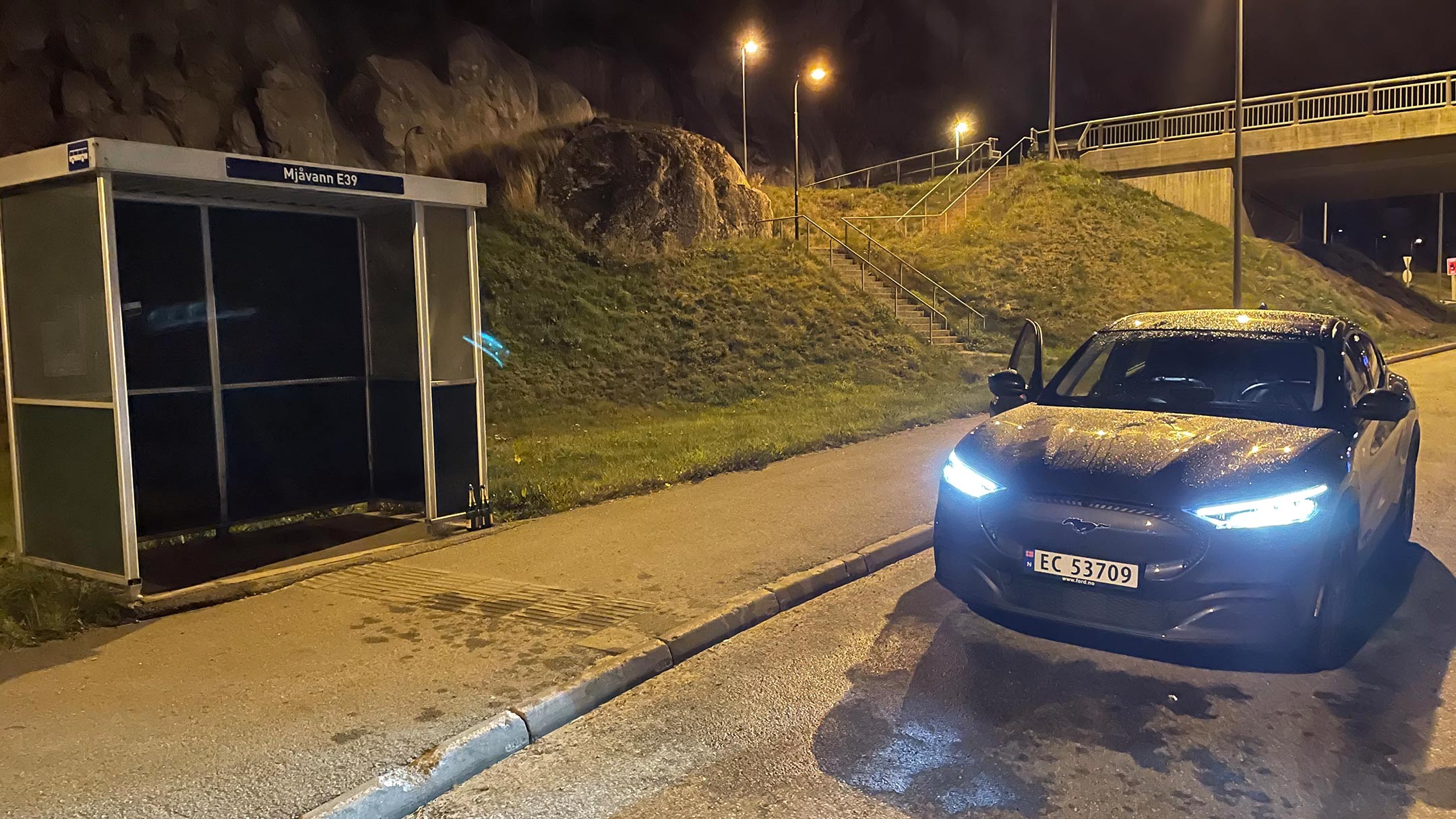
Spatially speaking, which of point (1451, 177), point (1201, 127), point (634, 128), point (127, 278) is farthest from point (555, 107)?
point (1451, 177)

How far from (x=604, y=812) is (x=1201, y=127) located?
1407 inches

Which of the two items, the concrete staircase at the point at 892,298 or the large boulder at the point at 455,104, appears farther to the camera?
the large boulder at the point at 455,104

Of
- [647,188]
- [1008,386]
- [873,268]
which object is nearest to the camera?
[1008,386]

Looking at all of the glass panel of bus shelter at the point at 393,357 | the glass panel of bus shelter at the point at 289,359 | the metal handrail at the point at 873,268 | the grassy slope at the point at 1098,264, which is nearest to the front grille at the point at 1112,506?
the glass panel of bus shelter at the point at 393,357

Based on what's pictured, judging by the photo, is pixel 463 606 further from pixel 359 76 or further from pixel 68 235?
pixel 359 76

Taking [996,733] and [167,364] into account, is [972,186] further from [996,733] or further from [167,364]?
[996,733]

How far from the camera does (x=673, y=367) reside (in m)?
18.8

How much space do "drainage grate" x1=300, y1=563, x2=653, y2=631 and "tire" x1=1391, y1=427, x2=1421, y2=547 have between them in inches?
203

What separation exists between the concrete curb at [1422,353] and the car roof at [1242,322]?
1860cm

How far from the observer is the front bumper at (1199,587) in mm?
4215

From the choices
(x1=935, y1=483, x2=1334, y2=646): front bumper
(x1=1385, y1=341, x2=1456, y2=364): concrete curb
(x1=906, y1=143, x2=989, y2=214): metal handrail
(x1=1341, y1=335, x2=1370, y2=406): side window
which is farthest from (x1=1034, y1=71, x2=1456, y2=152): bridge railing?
(x1=935, y1=483, x2=1334, y2=646): front bumper

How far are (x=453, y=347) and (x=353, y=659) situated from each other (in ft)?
11.3

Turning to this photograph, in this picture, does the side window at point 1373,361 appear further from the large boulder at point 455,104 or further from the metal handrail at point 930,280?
the large boulder at point 455,104

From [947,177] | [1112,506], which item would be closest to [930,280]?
[947,177]
